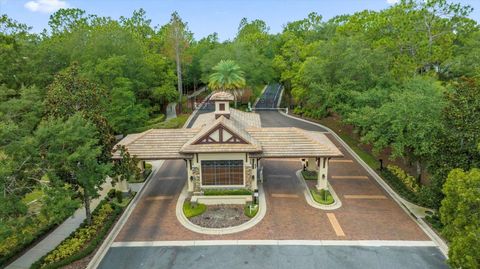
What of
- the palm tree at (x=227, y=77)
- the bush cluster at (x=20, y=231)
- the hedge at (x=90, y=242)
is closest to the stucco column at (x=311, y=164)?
the hedge at (x=90, y=242)

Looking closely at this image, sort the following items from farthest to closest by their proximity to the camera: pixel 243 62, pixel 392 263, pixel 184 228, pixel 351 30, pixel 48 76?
pixel 243 62, pixel 351 30, pixel 48 76, pixel 184 228, pixel 392 263

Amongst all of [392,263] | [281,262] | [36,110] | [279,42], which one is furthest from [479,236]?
[279,42]

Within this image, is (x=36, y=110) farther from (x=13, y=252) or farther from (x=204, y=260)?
(x=204, y=260)

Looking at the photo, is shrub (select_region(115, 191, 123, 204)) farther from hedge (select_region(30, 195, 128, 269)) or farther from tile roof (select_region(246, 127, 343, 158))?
tile roof (select_region(246, 127, 343, 158))

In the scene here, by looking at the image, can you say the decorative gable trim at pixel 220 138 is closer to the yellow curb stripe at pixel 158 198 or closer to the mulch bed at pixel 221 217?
the mulch bed at pixel 221 217

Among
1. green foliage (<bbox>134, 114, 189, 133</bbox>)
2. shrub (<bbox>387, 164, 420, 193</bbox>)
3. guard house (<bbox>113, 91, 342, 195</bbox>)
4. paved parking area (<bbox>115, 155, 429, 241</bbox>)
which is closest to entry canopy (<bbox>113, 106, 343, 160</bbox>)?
guard house (<bbox>113, 91, 342, 195</bbox>)
